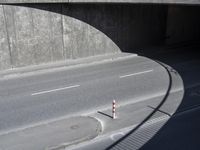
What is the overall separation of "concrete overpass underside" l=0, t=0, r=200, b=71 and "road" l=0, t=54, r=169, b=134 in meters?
2.38

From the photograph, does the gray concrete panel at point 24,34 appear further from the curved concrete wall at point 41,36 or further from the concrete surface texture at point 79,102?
the concrete surface texture at point 79,102

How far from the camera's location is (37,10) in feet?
62.8

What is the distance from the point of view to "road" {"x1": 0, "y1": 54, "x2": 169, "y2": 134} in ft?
39.3

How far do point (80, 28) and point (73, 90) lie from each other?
7557mm

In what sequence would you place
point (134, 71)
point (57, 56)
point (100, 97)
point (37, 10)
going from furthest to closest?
point (57, 56) < point (37, 10) < point (134, 71) < point (100, 97)

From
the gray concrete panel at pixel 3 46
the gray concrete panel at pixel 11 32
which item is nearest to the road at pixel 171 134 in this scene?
the gray concrete panel at pixel 11 32

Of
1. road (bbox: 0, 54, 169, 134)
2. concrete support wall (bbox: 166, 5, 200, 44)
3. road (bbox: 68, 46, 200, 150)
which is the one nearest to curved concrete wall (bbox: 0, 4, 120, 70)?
road (bbox: 0, 54, 169, 134)

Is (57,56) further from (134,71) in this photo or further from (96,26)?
(134,71)

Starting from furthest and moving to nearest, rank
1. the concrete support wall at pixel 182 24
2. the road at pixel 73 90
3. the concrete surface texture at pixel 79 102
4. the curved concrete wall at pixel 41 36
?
the concrete support wall at pixel 182 24, the curved concrete wall at pixel 41 36, the road at pixel 73 90, the concrete surface texture at pixel 79 102

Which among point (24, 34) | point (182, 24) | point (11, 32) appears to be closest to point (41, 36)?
point (24, 34)

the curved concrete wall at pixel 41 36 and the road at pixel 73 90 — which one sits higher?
the curved concrete wall at pixel 41 36

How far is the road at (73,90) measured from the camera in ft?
39.3

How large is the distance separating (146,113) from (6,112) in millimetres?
5632

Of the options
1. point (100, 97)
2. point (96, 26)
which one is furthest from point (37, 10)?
point (100, 97)
